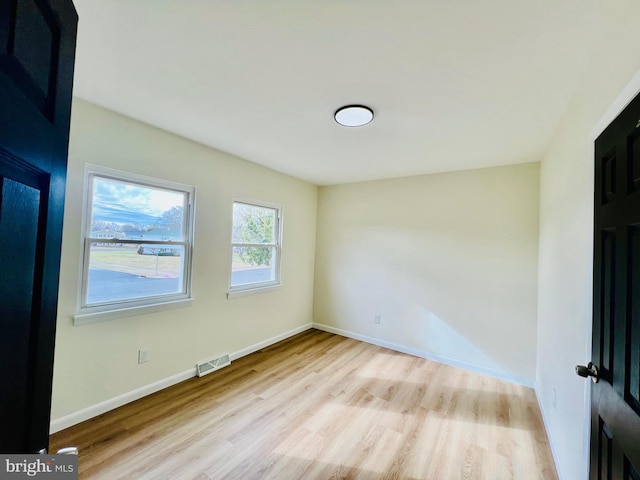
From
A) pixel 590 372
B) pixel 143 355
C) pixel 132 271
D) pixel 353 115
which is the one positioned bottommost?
pixel 143 355

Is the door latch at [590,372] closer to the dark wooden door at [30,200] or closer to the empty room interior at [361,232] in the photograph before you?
the empty room interior at [361,232]

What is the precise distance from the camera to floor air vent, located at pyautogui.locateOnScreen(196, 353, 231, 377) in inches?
112

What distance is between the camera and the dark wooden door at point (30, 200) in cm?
57

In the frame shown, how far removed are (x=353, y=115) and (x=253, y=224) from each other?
2.08 m

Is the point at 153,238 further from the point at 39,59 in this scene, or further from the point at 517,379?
the point at 517,379

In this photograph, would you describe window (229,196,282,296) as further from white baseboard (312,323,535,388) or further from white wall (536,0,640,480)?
white wall (536,0,640,480)

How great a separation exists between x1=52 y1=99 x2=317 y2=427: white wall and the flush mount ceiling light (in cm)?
161

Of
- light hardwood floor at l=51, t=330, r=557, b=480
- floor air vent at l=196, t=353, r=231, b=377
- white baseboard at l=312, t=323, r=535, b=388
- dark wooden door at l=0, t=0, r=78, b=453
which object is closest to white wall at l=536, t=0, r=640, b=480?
light hardwood floor at l=51, t=330, r=557, b=480

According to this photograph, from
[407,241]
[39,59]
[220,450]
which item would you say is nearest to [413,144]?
[407,241]

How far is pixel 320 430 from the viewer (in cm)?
208

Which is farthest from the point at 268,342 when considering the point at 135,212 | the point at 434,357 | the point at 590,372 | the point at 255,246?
the point at 590,372

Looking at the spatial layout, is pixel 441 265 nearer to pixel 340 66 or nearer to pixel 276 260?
pixel 276 260

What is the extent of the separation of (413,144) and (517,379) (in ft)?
9.18

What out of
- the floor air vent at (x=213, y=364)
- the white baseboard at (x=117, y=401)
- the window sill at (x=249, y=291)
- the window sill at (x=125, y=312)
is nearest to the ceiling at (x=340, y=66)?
the window sill at (x=125, y=312)
